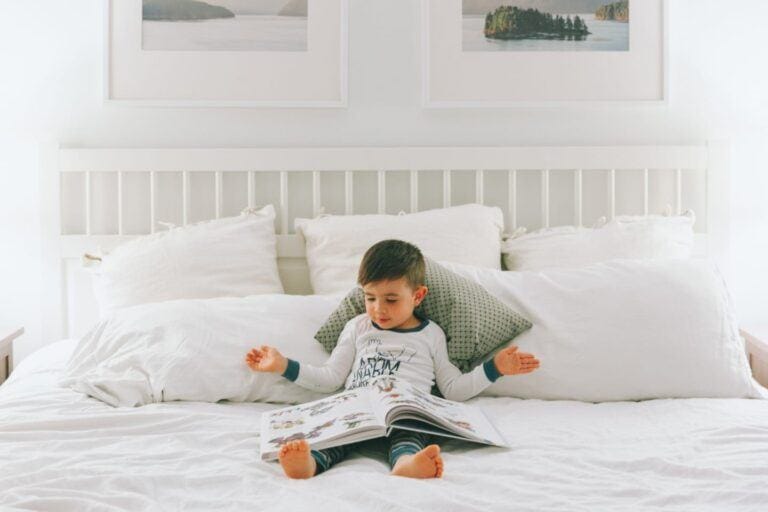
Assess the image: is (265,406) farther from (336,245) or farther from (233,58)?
(233,58)

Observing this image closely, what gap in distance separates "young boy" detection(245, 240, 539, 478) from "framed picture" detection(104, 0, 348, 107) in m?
0.83

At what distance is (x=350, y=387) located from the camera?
1689mm

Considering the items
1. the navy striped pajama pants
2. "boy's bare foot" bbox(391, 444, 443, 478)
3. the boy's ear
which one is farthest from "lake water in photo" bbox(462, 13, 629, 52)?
"boy's bare foot" bbox(391, 444, 443, 478)

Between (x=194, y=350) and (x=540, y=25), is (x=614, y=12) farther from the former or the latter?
(x=194, y=350)

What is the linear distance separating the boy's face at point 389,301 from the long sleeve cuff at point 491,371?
0.61 ft

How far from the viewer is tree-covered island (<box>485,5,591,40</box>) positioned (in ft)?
7.84

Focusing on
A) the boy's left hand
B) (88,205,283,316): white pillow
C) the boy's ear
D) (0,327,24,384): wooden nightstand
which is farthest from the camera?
(0,327,24,384): wooden nightstand

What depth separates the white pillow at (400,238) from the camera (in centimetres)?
216

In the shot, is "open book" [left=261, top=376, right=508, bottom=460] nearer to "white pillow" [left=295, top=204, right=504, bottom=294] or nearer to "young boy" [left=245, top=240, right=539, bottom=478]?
"young boy" [left=245, top=240, right=539, bottom=478]

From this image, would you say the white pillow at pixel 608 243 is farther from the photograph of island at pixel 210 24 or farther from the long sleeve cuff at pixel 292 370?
the photograph of island at pixel 210 24

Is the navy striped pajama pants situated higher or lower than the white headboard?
lower

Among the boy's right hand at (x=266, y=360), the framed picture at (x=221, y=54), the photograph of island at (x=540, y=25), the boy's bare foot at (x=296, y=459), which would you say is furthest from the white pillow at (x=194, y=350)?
the photograph of island at (x=540, y=25)

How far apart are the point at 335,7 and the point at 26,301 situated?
3.95ft

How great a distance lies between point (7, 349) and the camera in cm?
230
